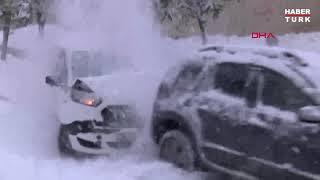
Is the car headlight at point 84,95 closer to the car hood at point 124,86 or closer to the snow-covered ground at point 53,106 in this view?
the car hood at point 124,86

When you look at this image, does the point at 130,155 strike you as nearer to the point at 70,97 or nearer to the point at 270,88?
the point at 70,97

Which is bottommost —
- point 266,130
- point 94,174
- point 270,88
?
point 94,174

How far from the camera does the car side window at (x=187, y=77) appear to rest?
747 cm

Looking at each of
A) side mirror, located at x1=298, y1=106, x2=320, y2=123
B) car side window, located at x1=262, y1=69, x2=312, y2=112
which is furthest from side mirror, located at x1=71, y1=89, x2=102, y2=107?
side mirror, located at x1=298, y1=106, x2=320, y2=123

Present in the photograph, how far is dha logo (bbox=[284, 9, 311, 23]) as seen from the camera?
2105 centimetres

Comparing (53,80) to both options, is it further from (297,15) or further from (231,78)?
(297,15)

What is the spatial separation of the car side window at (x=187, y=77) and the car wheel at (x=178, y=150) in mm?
534

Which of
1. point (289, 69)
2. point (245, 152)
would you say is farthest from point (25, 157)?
point (289, 69)

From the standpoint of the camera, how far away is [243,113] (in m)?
6.49

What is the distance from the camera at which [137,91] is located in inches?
345

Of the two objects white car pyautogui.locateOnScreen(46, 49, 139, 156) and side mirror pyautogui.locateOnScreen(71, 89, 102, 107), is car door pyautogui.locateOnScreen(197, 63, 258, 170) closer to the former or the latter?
white car pyautogui.locateOnScreen(46, 49, 139, 156)

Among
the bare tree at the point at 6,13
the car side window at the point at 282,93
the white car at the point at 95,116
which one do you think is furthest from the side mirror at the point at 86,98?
the bare tree at the point at 6,13

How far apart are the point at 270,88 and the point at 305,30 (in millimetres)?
15316

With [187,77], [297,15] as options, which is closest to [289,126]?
[187,77]
